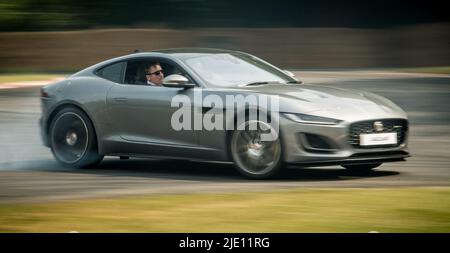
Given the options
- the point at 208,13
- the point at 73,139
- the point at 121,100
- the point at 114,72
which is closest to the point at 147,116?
the point at 121,100

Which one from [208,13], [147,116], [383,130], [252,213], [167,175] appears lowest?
[252,213]

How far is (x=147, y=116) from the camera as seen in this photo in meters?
12.3

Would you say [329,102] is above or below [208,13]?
below

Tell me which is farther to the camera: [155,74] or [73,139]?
[73,139]

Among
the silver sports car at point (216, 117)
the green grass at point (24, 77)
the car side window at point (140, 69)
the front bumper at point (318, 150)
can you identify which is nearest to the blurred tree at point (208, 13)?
the green grass at point (24, 77)

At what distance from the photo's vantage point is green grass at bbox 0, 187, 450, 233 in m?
8.38

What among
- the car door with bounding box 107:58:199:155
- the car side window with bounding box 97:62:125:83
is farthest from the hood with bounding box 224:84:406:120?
the car side window with bounding box 97:62:125:83

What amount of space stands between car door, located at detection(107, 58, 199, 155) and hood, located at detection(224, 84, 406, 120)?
0.87m

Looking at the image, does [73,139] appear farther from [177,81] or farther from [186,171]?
[177,81]

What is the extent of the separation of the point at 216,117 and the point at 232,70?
91cm

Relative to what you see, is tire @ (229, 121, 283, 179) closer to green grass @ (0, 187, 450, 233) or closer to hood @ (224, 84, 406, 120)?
hood @ (224, 84, 406, 120)

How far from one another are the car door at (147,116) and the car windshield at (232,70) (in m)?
0.34
